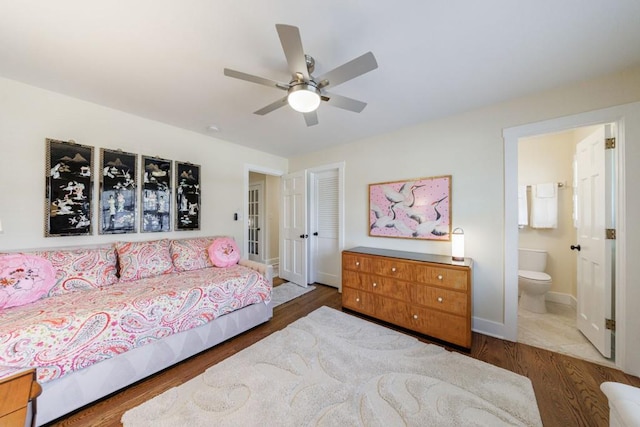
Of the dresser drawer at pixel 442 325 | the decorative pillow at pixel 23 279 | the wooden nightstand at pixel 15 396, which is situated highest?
the decorative pillow at pixel 23 279

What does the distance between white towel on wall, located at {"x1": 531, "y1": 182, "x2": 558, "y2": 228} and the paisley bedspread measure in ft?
13.2

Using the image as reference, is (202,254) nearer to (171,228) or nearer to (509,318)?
(171,228)

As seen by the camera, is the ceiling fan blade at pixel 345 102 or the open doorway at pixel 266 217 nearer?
the ceiling fan blade at pixel 345 102

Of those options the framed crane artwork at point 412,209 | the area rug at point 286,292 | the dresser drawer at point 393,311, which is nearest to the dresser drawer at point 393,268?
the dresser drawer at point 393,311

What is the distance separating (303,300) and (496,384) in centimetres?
223

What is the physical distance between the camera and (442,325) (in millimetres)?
2146

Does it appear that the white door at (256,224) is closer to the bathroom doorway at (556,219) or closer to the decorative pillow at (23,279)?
the decorative pillow at (23,279)

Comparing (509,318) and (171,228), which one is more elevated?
(171,228)

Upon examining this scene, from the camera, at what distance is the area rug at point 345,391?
4.41 feet

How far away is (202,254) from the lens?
8.99 ft

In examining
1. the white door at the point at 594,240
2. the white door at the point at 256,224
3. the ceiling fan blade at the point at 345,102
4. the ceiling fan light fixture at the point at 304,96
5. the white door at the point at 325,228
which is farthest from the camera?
the white door at the point at 256,224

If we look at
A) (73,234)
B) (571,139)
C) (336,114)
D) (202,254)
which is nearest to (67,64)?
(73,234)

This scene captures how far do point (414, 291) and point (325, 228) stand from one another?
191cm

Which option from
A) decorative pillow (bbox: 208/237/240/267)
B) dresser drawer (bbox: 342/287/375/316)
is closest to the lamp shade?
dresser drawer (bbox: 342/287/375/316)
